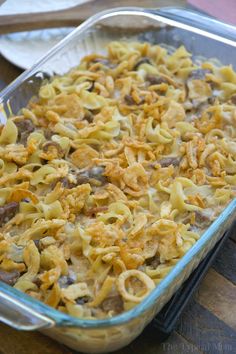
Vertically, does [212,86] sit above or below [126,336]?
above

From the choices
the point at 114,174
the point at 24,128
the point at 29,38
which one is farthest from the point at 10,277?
the point at 29,38

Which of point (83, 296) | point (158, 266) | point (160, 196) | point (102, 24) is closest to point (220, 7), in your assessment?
point (102, 24)

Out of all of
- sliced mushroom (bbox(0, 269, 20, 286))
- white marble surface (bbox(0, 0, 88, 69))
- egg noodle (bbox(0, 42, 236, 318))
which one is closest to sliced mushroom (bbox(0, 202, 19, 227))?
egg noodle (bbox(0, 42, 236, 318))

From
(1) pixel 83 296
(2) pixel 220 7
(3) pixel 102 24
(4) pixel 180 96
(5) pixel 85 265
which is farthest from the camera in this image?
(2) pixel 220 7

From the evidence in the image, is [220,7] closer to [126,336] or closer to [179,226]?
[179,226]

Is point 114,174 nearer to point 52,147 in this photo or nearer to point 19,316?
point 52,147

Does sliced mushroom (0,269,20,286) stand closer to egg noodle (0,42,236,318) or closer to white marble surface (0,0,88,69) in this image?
egg noodle (0,42,236,318)

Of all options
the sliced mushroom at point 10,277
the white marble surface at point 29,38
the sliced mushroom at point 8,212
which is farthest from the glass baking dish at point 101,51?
the sliced mushroom at point 8,212
